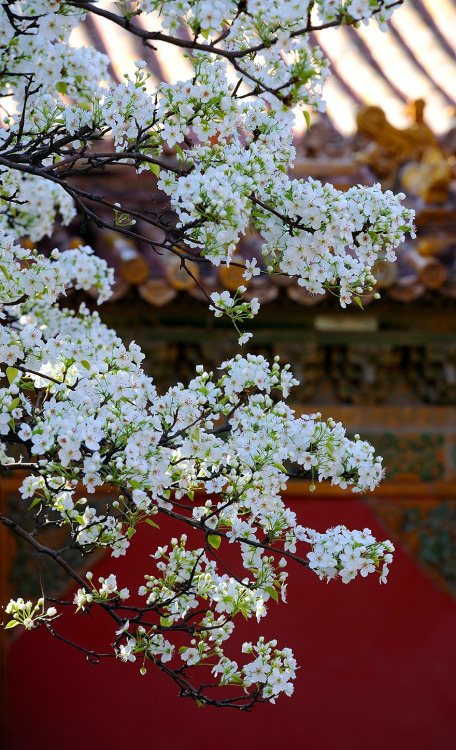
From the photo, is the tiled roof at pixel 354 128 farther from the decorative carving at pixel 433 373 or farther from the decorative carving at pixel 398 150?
the decorative carving at pixel 433 373

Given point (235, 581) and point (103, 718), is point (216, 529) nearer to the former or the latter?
point (235, 581)

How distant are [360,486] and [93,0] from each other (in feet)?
3.25

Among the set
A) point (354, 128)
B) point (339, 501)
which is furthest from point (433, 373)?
point (354, 128)

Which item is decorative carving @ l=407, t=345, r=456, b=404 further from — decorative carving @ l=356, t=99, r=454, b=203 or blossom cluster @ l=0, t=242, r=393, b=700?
blossom cluster @ l=0, t=242, r=393, b=700

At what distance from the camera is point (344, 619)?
444cm

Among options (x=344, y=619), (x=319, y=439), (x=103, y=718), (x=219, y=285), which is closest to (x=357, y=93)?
(x=219, y=285)

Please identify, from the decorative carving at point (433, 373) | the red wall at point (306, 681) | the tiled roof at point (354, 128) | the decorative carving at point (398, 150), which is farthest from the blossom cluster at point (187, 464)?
the decorative carving at point (398, 150)

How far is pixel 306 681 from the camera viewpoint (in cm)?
438

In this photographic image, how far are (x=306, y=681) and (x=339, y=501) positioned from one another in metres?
0.77

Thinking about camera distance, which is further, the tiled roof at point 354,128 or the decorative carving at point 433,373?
the decorative carving at point 433,373

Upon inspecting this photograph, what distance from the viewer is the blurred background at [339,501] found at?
14.1 ft

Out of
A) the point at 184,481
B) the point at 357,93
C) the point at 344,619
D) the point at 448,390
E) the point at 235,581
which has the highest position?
the point at 357,93

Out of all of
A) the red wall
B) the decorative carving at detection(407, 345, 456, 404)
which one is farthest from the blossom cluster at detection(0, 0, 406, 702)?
the decorative carving at detection(407, 345, 456, 404)

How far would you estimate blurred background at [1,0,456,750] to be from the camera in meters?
4.30
